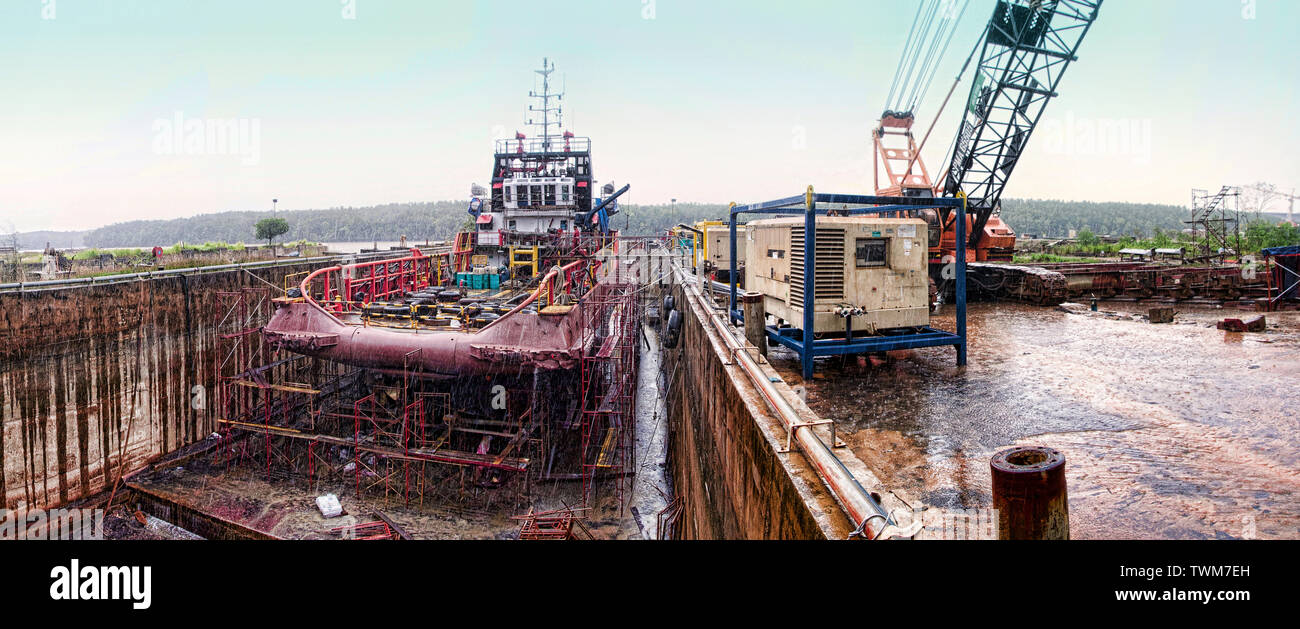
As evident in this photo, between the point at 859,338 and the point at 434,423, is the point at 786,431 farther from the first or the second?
the point at 434,423

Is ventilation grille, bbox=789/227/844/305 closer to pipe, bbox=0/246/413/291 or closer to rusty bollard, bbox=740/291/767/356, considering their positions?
rusty bollard, bbox=740/291/767/356

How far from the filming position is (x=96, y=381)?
40.4 ft

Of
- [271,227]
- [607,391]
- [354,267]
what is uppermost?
[271,227]

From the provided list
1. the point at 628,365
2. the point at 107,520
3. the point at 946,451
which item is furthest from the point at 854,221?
the point at 107,520

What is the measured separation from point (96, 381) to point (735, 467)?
1306cm

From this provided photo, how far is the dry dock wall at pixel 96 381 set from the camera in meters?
11.2

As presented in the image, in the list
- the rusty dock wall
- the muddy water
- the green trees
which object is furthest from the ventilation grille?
the green trees

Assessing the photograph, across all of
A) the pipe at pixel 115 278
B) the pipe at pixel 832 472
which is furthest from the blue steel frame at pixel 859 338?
the pipe at pixel 115 278

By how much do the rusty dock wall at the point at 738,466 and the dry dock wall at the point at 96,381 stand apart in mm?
11244

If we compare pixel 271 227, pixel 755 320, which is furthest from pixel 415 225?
pixel 755 320

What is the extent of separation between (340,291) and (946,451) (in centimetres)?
1596

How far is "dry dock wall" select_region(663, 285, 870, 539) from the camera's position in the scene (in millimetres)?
3799

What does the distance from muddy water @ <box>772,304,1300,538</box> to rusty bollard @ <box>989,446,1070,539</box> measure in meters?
1.59

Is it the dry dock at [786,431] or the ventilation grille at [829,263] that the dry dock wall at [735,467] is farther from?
the ventilation grille at [829,263]
